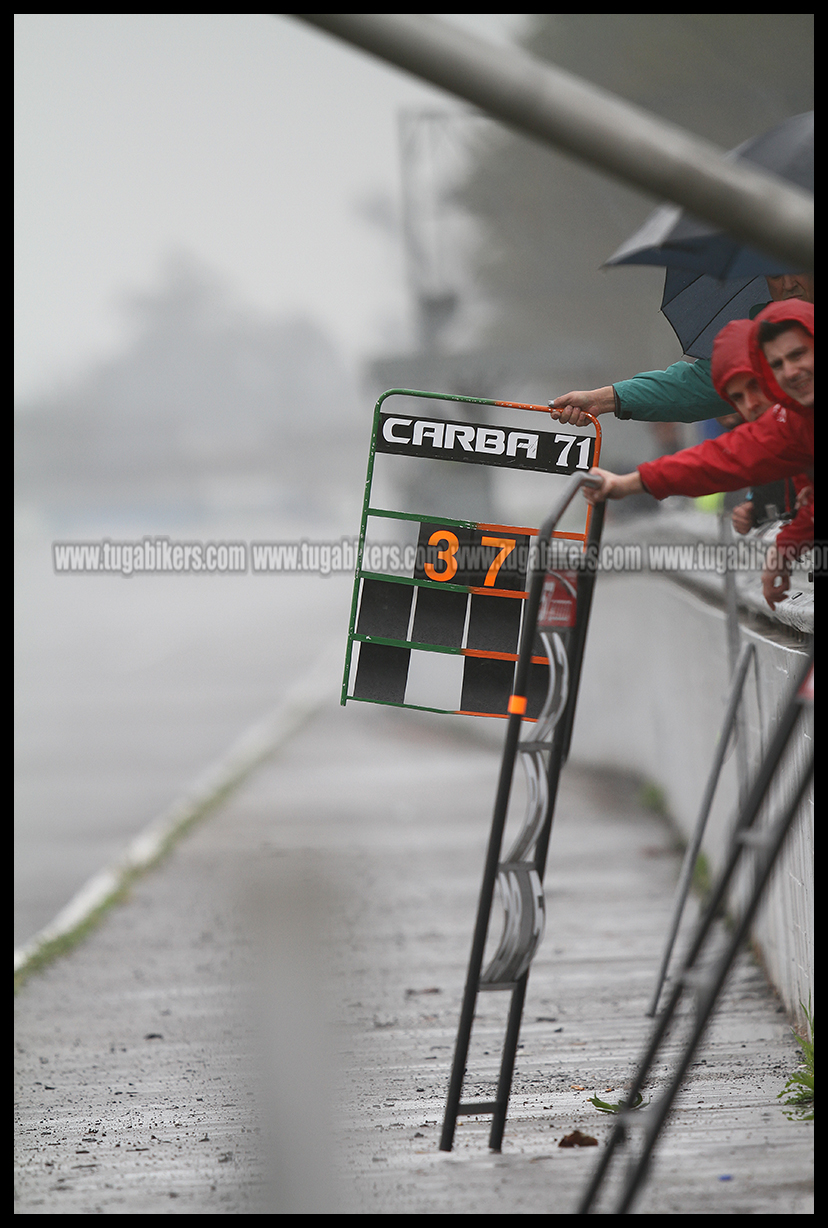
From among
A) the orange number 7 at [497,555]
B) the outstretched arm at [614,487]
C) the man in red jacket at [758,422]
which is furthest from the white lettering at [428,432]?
the man in red jacket at [758,422]

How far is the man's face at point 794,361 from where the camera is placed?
10.3 ft

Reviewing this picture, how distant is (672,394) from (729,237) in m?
1.03

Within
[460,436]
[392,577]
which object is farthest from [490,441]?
[392,577]

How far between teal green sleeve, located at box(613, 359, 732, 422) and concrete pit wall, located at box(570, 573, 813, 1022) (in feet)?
3.71

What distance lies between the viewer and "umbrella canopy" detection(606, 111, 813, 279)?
9.59 feet

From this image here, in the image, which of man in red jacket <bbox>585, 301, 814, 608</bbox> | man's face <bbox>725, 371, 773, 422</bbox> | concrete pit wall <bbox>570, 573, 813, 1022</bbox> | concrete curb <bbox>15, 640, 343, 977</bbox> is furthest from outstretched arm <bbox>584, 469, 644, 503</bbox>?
concrete curb <bbox>15, 640, 343, 977</bbox>

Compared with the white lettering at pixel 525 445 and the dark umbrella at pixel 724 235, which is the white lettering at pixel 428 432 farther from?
the dark umbrella at pixel 724 235

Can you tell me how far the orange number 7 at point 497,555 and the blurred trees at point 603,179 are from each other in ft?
39.1

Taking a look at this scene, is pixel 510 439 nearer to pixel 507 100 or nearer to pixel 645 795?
pixel 507 100

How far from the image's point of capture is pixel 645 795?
11.7 meters

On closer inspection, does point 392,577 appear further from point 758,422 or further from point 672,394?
point 758,422

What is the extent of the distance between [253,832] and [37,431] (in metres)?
161

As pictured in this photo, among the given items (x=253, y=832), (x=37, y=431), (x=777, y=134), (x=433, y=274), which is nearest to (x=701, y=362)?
(x=777, y=134)

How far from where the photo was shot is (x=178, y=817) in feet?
39.1
